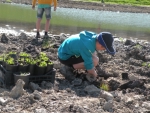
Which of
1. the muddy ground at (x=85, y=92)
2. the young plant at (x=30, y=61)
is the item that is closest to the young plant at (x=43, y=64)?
the young plant at (x=30, y=61)

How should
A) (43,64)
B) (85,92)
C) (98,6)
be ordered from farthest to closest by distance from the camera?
(98,6) → (43,64) → (85,92)

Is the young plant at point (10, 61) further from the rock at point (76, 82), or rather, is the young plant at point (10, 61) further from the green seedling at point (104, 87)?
the green seedling at point (104, 87)

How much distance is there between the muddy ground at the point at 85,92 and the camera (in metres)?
4.56

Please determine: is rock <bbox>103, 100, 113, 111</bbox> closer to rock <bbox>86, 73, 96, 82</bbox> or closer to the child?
the child

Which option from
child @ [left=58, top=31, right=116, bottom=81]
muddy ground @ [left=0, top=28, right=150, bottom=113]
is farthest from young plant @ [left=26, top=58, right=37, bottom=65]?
child @ [left=58, top=31, right=116, bottom=81]

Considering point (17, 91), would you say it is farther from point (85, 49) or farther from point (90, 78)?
point (90, 78)

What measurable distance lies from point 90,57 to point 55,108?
157 centimetres

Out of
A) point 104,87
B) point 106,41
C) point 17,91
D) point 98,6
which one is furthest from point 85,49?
point 98,6

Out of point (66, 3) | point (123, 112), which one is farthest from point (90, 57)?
point (66, 3)

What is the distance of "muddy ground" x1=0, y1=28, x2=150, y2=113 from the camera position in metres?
4.56

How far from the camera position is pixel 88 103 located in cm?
477

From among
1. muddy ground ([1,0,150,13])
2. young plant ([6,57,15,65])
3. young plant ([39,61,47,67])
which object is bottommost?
muddy ground ([1,0,150,13])

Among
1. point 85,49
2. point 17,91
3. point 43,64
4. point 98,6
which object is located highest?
point 85,49

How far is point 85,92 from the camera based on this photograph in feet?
18.1
